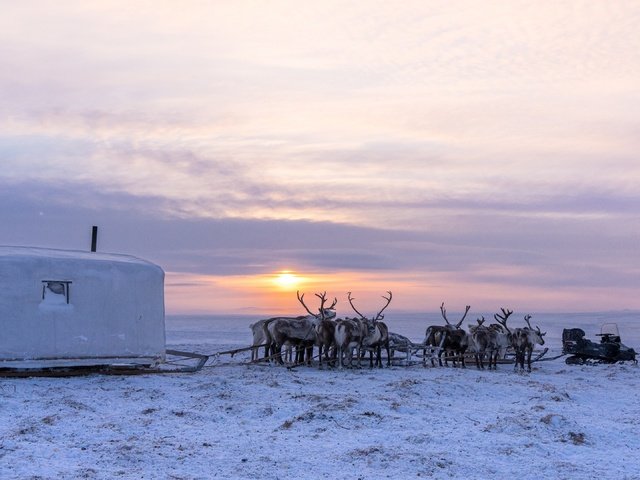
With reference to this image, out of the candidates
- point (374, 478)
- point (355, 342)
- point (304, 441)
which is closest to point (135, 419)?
point (304, 441)

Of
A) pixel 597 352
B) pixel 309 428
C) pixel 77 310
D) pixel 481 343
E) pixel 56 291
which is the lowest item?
pixel 309 428

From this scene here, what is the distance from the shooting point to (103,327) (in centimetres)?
2109

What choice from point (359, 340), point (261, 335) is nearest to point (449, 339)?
point (359, 340)

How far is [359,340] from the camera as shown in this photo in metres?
25.5

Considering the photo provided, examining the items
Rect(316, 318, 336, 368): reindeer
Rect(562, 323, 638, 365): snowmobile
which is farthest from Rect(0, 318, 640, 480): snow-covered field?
Rect(562, 323, 638, 365): snowmobile

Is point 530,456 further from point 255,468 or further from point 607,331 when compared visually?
point 607,331

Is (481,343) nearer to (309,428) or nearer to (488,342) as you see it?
(488,342)

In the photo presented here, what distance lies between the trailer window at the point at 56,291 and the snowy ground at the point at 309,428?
2.10 m

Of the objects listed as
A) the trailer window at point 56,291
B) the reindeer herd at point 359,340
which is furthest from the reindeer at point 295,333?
the trailer window at point 56,291

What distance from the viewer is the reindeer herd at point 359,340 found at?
82.6 ft

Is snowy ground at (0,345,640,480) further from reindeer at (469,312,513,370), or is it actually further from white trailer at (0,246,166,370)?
reindeer at (469,312,513,370)

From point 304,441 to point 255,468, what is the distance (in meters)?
1.81

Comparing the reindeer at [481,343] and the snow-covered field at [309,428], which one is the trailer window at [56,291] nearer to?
the snow-covered field at [309,428]

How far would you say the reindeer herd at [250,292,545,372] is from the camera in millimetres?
25172
